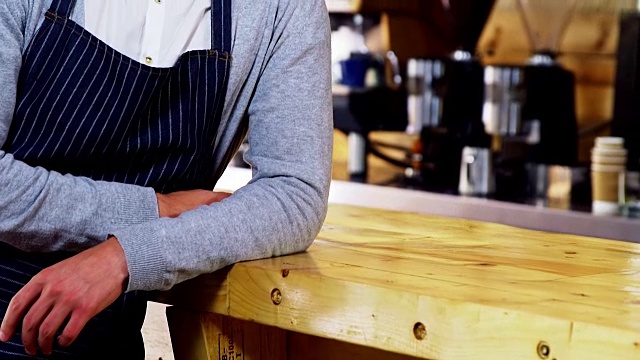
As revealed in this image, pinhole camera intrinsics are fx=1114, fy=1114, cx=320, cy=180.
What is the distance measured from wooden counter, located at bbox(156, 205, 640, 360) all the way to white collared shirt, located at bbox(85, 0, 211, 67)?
1.08 ft

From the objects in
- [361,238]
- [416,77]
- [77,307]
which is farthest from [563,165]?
[77,307]

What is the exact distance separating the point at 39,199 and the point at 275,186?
0.33 meters

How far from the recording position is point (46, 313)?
136cm

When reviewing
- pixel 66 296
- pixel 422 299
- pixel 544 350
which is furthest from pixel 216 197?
pixel 544 350

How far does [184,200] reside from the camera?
1.59 m

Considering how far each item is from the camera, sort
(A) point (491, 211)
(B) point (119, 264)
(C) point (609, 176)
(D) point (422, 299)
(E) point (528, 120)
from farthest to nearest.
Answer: (E) point (528, 120) → (A) point (491, 211) → (C) point (609, 176) → (B) point (119, 264) → (D) point (422, 299)

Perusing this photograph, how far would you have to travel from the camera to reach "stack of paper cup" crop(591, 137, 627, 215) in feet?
10.1

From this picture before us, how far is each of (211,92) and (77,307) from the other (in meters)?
0.39

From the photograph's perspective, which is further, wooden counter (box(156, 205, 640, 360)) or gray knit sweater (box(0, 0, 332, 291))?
gray knit sweater (box(0, 0, 332, 291))

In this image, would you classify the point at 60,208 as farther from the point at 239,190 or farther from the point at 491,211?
the point at 491,211

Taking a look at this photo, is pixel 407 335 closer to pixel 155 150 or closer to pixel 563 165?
pixel 155 150

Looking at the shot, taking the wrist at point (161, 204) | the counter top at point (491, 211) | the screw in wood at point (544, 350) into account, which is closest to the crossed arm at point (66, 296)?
the wrist at point (161, 204)

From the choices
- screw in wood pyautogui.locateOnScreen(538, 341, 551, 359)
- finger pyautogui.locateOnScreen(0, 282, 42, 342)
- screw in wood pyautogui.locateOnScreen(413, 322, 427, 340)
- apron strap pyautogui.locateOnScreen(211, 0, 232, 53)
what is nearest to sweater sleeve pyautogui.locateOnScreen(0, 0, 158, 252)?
finger pyautogui.locateOnScreen(0, 282, 42, 342)

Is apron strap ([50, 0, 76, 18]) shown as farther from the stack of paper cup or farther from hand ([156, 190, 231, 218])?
the stack of paper cup
